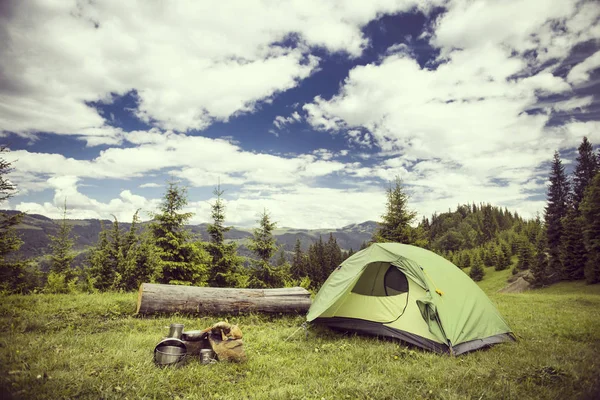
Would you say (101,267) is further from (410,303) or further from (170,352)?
(410,303)

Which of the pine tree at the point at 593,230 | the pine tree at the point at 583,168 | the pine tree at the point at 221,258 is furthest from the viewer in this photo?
the pine tree at the point at 583,168

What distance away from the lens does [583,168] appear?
144ft

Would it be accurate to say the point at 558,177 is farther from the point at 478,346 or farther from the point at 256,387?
the point at 256,387

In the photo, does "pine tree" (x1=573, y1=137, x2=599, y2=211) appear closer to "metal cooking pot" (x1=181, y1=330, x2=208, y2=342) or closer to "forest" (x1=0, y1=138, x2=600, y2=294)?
"forest" (x1=0, y1=138, x2=600, y2=294)

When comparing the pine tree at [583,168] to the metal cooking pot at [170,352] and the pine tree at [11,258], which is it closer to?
the metal cooking pot at [170,352]

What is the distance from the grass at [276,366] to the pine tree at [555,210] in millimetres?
43444

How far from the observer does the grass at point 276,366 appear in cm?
466

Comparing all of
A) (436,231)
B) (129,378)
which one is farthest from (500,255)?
(129,378)

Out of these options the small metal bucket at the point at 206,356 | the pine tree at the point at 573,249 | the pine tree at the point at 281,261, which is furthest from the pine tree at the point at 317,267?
the small metal bucket at the point at 206,356

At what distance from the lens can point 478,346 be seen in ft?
22.6

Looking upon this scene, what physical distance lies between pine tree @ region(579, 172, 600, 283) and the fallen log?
116 feet


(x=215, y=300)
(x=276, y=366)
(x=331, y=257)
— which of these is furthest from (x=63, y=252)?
(x=331, y=257)

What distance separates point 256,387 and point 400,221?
1702 cm

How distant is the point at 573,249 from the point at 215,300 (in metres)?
46.0
